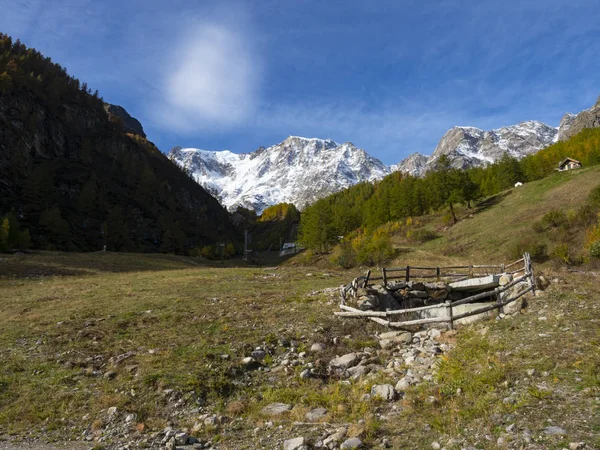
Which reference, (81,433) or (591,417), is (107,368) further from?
(591,417)

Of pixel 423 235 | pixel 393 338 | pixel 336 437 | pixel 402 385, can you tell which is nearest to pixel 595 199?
pixel 423 235

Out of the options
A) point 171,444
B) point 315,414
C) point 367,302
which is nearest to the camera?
point 171,444

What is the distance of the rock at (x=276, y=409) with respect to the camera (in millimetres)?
8925

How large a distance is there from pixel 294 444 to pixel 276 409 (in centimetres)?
203

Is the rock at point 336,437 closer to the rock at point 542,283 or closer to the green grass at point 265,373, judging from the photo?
the green grass at point 265,373

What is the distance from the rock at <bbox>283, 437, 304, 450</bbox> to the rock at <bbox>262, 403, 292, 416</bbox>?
1556 millimetres

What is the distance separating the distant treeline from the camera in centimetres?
8081

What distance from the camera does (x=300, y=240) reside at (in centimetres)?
8906

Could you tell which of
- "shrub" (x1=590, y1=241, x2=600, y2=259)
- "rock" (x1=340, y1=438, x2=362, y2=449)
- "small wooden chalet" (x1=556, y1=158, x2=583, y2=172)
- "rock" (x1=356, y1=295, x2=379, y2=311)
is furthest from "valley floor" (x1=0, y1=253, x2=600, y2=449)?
"small wooden chalet" (x1=556, y1=158, x2=583, y2=172)

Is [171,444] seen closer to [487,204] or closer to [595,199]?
[595,199]

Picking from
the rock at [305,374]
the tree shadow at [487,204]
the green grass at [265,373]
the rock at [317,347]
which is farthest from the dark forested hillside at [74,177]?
the tree shadow at [487,204]

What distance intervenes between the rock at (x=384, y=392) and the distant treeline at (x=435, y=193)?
7013 centimetres

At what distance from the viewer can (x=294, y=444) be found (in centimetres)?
717

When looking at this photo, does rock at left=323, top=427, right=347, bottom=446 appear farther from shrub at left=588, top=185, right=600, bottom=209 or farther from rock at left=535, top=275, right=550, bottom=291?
shrub at left=588, top=185, right=600, bottom=209
